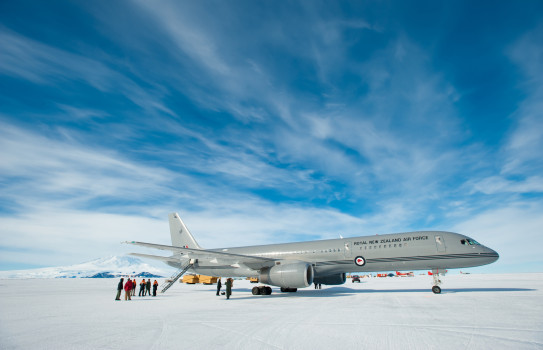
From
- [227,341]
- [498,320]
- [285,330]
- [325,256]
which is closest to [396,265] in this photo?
[325,256]

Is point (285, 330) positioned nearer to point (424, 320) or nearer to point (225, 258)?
point (424, 320)

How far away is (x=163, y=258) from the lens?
28.1 meters

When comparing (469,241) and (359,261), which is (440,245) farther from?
(359,261)

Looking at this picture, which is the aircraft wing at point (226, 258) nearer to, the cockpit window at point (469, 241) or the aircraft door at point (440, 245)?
the aircraft door at point (440, 245)

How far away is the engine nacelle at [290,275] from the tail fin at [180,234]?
13.0 meters

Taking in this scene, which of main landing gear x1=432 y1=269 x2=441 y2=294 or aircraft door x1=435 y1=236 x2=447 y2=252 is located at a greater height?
aircraft door x1=435 y1=236 x2=447 y2=252

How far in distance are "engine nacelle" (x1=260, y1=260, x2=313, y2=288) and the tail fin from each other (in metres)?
13.0

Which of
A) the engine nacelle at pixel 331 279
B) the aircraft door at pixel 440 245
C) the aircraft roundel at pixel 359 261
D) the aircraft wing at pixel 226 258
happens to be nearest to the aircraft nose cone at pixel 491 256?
the aircraft door at pixel 440 245

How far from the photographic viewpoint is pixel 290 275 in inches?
792

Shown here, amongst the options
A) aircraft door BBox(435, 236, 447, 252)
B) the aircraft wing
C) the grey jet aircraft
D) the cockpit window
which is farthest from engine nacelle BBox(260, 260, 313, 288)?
the cockpit window

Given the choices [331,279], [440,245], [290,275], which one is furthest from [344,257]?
[440,245]

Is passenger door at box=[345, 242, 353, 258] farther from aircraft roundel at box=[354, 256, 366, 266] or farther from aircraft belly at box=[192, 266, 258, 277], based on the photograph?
aircraft belly at box=[192, 266, 258, 277]

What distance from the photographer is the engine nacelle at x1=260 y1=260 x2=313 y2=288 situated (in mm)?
19837

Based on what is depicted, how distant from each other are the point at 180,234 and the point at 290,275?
17.0 metres
